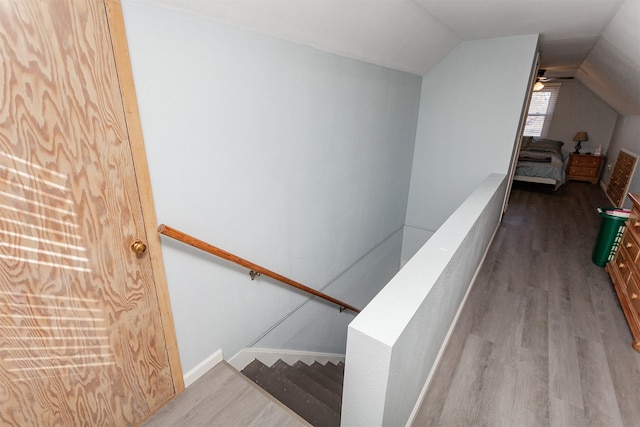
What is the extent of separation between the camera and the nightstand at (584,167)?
6418mm

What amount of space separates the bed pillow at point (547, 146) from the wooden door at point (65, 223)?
7252 mm

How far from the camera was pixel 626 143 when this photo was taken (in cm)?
533

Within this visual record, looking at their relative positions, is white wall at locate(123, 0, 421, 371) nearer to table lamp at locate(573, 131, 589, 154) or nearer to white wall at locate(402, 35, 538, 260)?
white wall at locate(402, 35, 538, 260)

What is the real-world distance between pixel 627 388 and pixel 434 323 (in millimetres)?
1239

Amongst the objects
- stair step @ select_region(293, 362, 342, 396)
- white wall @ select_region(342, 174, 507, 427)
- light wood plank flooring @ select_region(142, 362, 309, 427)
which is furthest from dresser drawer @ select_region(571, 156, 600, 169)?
light wood plank flooring @ select_region(142, 362, 309, 427)

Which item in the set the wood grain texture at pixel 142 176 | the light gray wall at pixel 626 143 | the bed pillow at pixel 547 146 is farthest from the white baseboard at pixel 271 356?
the bed pillow at pixel 547 146

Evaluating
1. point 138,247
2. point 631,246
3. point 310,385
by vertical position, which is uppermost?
point 138,247

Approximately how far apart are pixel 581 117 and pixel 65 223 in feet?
29.9

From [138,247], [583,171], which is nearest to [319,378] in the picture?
[138,247]

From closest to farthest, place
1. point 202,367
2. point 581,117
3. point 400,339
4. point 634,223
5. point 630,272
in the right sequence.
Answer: point 400,339 → point 202,367 → point 630,272 → point 634,223 → point 581,117

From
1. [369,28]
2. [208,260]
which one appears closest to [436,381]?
[208,260]

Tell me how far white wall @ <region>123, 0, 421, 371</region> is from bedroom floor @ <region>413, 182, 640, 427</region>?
3.78ft

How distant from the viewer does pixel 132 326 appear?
54.2 inches

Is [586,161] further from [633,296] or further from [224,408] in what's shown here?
[224,408]
